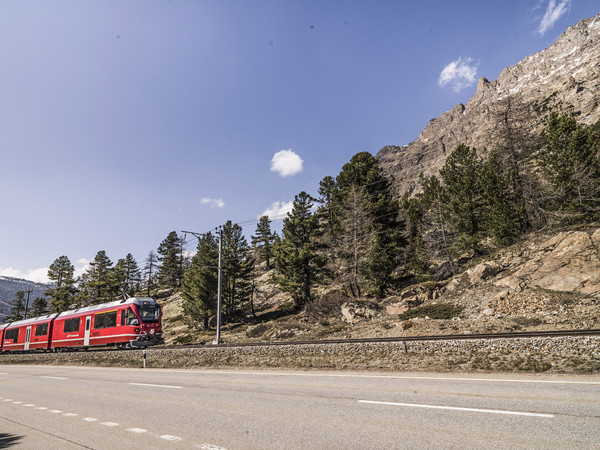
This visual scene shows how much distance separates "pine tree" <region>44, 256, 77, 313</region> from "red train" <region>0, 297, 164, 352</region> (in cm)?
3572

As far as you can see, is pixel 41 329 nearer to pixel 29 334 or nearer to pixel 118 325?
pixel 29 334

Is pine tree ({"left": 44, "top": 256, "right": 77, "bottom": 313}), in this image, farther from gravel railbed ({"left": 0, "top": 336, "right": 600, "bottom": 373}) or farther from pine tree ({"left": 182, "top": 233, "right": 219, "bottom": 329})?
gravel railbed ({"left": 0, "top": 336, "right": 600, "bottom": 373})

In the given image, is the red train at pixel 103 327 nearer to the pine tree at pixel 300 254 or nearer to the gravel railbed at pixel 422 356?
the gravel railbed at pixel 422 356

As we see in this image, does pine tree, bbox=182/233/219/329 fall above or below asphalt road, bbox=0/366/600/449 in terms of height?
above

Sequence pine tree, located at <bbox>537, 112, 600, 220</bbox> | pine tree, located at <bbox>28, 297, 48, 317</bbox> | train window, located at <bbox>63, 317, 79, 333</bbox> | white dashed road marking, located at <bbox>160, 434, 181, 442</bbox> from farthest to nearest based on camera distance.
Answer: pine tree, located at <bbox>28, 297, 48, 317</bbox> < train window, located at <bbox>63, 317, 79, 333</bbox> < pine tree, located at <bbox>537, 112, 600, 220</bbox> < white dashed road marking, located at <bbox>160, 434, 181, 442</bbox>

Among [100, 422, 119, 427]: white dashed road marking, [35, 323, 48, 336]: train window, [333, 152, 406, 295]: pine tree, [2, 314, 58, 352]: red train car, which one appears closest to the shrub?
[333, 152, 406, 295]: pine tree

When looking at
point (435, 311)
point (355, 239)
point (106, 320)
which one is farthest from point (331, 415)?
point (355, 239)

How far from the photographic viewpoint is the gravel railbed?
9.62 meters

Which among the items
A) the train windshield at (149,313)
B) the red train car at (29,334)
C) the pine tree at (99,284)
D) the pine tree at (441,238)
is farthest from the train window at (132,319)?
the pine tree at (99,284)

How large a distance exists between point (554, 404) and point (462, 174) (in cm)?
3675

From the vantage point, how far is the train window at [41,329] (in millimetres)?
31938

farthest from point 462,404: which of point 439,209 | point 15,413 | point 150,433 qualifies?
point 439,209

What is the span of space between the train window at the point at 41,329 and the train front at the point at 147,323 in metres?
15.1

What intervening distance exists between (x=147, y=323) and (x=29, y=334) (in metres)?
20.2
